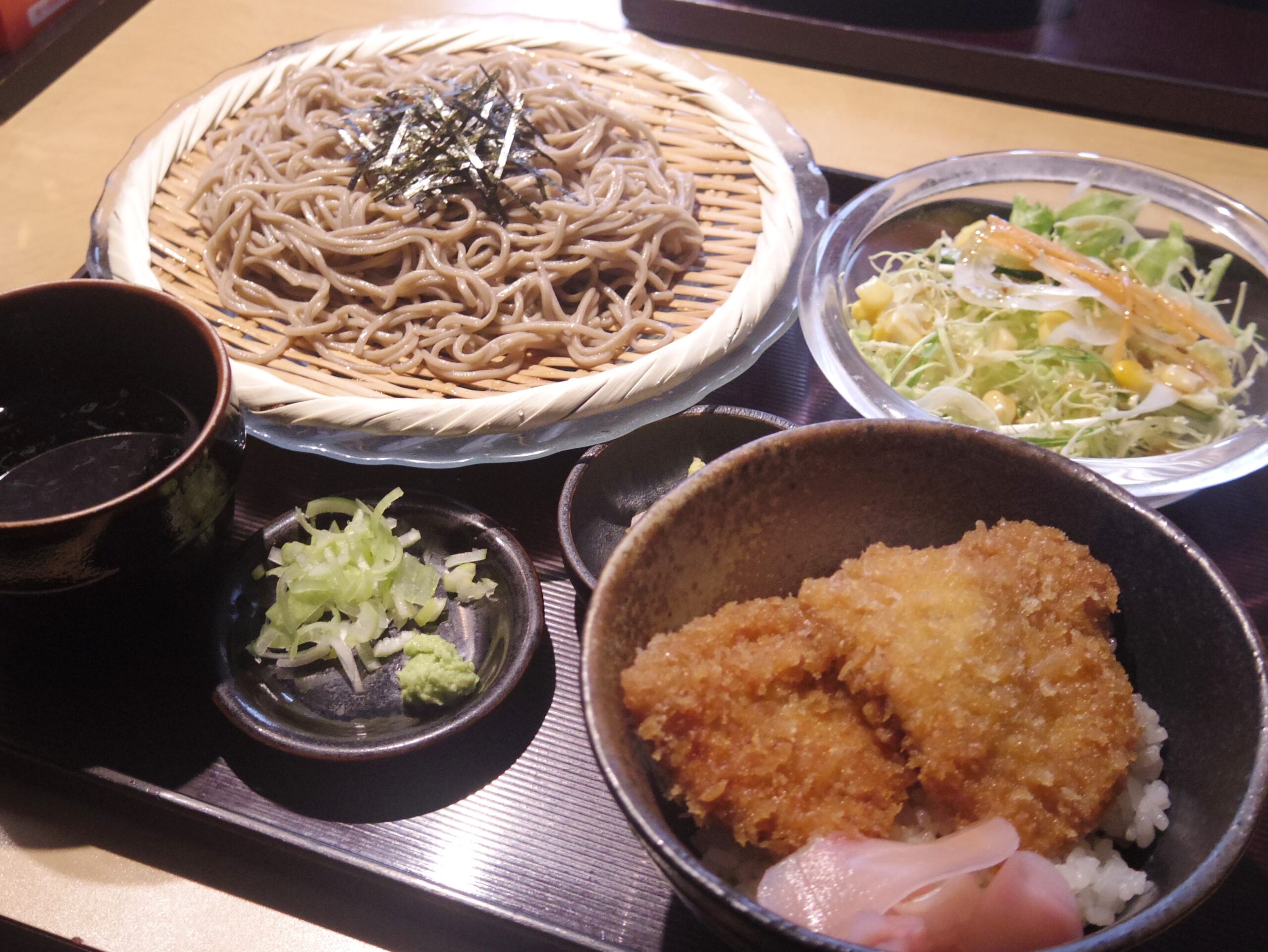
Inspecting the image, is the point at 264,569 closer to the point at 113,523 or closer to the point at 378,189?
A: the point at 113,523

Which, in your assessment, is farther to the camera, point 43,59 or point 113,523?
point 43,59

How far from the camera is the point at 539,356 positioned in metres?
2.12

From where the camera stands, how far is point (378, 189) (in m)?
2.33

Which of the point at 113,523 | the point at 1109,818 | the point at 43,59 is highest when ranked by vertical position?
the point at 43,59

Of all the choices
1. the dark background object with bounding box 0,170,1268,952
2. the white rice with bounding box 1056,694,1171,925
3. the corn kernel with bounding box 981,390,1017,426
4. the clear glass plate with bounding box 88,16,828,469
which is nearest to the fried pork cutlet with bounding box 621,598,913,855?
the white rice with bounding box 1056,694,1171,925

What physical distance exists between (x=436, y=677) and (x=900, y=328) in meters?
1.42

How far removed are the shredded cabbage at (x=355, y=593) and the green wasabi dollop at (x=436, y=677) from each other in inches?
4.2

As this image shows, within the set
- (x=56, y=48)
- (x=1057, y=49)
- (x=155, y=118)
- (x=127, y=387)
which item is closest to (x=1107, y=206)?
(x=1057, y=49)

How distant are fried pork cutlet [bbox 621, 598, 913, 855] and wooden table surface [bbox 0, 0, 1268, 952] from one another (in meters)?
0.57

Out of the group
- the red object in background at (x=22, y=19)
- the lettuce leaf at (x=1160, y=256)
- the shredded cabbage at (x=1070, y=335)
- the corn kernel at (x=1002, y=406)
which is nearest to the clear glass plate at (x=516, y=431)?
the shredded cabbage at (x=1070, y=335)

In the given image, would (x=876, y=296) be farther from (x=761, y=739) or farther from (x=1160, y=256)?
(x=761, y=739)

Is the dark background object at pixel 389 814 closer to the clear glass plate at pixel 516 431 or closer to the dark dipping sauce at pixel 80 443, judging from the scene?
the dark dipping sauce at pixel 80 443

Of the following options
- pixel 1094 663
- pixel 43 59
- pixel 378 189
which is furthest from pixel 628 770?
pixel 43 59

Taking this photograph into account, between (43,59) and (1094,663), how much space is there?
3.93 m
